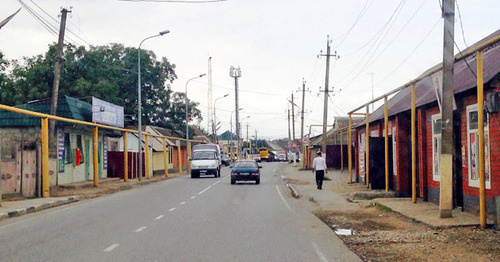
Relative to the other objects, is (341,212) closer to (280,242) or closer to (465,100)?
(465,100)

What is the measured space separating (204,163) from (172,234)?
2939 cm

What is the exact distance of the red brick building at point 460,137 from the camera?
40.8ft

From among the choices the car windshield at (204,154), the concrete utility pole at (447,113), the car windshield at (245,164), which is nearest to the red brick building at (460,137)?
the concrete utility pole at (447,113)

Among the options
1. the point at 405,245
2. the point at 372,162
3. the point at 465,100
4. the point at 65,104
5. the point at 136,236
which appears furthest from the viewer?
the point at 65,104

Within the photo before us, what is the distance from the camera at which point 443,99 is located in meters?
13.2

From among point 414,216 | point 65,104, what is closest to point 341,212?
point 414,216

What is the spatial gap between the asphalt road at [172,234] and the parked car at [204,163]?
2216 centimetres

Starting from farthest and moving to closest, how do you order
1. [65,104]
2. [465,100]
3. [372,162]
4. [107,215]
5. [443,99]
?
[65,104]
[372,162]
[107,215]
[465,100]
[443,99]

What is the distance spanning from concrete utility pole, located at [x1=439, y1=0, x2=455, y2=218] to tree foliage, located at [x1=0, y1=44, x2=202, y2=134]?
37453 mm

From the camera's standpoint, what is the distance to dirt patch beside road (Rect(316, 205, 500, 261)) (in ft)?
29.6

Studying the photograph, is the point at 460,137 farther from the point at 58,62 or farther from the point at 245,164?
the point at 245,164

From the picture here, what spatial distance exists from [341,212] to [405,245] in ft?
20.8

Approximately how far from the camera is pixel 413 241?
34.5 feet

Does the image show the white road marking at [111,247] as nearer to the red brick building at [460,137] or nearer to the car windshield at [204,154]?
the red brick building at [460,137]
